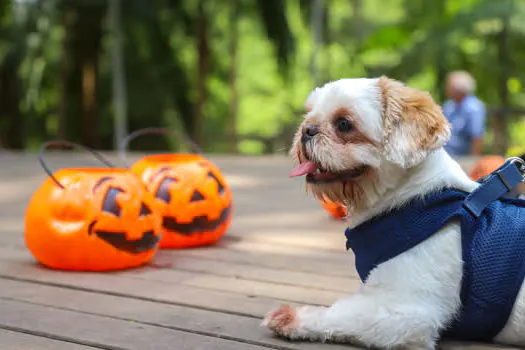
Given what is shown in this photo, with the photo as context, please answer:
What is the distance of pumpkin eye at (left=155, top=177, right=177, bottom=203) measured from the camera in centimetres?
422

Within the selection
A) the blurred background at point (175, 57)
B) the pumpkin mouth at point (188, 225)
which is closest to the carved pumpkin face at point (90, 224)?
the pumpkin mouth at point (188, 225)

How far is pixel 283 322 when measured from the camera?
7.87ft

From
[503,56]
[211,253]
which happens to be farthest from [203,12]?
[211,253]

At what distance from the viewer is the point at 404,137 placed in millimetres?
2281

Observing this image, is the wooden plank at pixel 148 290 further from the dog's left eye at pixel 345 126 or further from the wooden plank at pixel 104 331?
the dog's left eye at pixel 345 126

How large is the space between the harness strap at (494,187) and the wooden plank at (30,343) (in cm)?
132

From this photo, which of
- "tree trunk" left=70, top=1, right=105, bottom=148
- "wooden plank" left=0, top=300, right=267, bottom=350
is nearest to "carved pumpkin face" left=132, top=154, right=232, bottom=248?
"wooden plank" left=0, top=300, right=267, bottom=350

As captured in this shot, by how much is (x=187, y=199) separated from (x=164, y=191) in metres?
0.15

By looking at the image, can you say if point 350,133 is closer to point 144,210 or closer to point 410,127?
point 410,127

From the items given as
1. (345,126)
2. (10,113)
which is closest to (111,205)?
(345,126)

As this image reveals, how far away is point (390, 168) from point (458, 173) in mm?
260

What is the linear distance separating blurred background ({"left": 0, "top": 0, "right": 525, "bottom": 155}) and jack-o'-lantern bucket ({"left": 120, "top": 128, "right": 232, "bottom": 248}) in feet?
28.7

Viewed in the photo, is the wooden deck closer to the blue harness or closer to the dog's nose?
the blue harness

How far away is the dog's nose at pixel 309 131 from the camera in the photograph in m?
2.35
